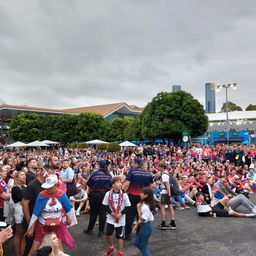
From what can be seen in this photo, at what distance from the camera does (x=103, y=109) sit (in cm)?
6794

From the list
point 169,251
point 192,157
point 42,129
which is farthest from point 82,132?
point 169,251

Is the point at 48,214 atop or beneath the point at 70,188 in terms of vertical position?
atop

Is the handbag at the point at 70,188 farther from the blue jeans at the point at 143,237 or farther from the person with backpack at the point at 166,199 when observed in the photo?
the blue jeans at the point at 143,237

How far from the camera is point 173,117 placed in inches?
1233

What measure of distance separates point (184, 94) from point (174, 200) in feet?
82.3

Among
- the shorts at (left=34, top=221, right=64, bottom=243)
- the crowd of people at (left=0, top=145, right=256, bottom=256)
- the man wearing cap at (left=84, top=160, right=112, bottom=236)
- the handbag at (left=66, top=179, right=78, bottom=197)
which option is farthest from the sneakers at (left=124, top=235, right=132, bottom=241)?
the shorts at (left=34, top=221, right=64, bottom=243)

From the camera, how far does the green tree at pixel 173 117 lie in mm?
30859

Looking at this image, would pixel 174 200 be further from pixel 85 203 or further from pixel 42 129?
pixel 42 129

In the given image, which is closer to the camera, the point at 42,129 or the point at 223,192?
the point at 223,192

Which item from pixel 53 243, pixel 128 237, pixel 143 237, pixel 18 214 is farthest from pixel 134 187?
pixel 53 243

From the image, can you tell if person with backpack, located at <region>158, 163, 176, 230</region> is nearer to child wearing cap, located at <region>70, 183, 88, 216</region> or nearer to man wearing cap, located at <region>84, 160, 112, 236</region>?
man wearing cap, located at <region>84, 160, 112, 236</region>

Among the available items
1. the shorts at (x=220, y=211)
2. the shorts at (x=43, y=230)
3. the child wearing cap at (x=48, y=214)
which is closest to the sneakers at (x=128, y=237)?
the child wearing cap at (x=48, y=214)

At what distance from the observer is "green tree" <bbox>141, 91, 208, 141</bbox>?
3086 centimetres

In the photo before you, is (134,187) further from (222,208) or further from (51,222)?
(222,208)
